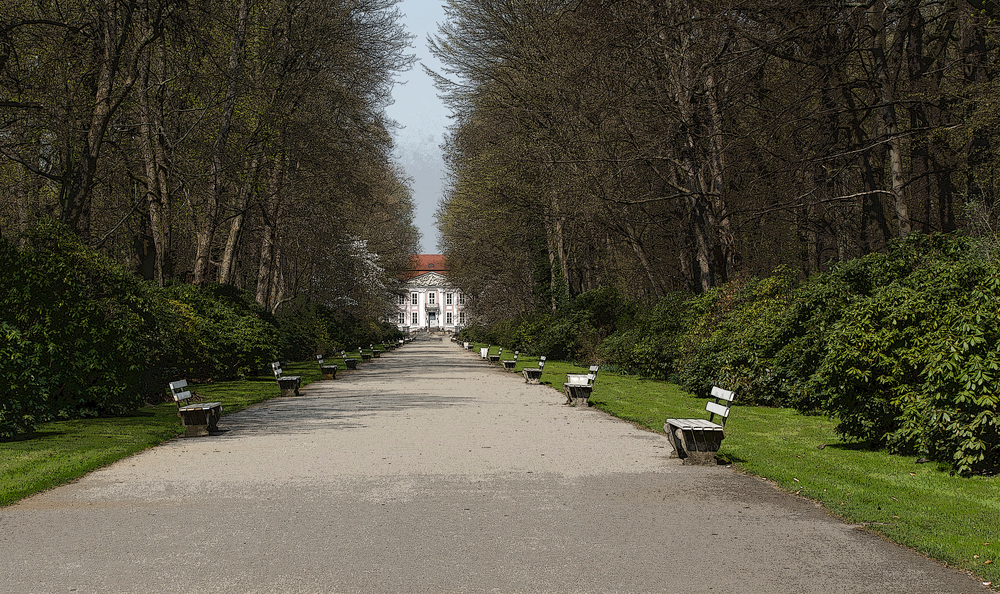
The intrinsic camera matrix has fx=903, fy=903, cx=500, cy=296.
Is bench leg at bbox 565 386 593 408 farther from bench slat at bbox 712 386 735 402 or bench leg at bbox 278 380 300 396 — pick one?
bench slat at bbox 712 386 735 402

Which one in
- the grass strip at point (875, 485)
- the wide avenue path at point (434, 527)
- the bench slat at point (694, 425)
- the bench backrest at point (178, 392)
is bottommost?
the grass strip at point (875, 485)

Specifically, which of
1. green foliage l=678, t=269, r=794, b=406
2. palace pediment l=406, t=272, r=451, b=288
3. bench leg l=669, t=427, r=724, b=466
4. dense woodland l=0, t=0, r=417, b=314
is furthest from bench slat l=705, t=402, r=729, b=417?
palace pediment l=406, t=272, r=451, b=288

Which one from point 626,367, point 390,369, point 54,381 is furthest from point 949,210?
point 54,381

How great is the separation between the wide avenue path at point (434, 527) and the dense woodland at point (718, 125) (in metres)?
7.69

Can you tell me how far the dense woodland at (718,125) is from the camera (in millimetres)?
19719

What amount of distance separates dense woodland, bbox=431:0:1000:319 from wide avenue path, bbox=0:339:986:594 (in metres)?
7.69

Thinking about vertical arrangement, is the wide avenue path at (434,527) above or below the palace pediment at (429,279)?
below

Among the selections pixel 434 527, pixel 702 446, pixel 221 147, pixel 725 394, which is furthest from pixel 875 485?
pixel 221 147

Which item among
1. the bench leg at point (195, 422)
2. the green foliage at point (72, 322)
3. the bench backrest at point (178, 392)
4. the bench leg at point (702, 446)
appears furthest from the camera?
the green foliage at point (72, 322)

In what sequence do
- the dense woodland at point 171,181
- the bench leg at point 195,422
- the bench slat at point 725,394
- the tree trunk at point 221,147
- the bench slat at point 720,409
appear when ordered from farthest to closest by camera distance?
the tree trunk at point 221,147 → the dense woodland at point 171,181 → the bench leg at point 195,422 → the bench slat at point 725,394 → the bench slat at point 720,409

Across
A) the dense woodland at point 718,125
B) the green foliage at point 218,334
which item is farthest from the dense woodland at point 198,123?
the dense woodland at point 718,125

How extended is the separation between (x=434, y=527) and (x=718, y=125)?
719 inches

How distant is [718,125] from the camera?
23.2 meters

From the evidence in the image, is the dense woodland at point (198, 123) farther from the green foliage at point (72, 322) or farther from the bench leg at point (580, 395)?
the bench leg at point (580, 395)
